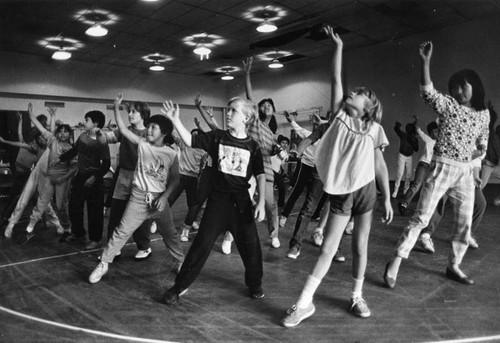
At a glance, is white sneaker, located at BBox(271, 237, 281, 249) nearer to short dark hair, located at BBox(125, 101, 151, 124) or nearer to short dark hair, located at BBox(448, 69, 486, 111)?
short dark hair, located at BBox(125, 101, 151, 124)

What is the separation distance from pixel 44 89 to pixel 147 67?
13.1 feet

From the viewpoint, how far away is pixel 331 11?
9375mm

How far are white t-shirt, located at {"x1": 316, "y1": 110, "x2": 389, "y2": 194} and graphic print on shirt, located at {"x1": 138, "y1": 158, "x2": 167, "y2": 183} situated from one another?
154cm

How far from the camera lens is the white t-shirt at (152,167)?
11.6ft

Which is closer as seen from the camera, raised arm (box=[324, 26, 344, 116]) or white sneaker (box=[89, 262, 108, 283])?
raised arm (box=[324, 26, 344, 116])

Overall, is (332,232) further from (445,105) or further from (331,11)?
(331,11)

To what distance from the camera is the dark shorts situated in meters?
2.66

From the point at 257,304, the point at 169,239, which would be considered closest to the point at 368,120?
the point at 257,304

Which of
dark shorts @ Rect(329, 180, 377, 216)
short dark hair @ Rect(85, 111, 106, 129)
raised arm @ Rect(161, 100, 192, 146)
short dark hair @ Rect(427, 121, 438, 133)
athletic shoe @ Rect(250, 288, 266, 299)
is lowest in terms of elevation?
athletic shoe @ Rect(250, 288, 266, 299)

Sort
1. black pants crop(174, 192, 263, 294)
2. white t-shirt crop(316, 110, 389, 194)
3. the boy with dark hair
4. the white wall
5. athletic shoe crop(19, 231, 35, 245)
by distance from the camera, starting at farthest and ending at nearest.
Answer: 1. the white wall
2. athletic shoe crop(19, 231, 35, 245)
3. the boy with dark hair
4. black pants crop(174, 192, 263, 294)
5. white t-shirt crop(316, 110, 389, 194)

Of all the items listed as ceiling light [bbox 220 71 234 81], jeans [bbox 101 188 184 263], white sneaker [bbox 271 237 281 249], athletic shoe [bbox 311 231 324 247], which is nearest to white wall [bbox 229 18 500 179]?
ceiling light [bbox 220 71 234 81]

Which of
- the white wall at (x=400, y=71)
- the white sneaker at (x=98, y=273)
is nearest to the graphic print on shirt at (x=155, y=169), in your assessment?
the white sneaker at (x=98, y=273)

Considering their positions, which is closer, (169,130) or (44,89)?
(169,130)

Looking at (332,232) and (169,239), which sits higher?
(332,232)
